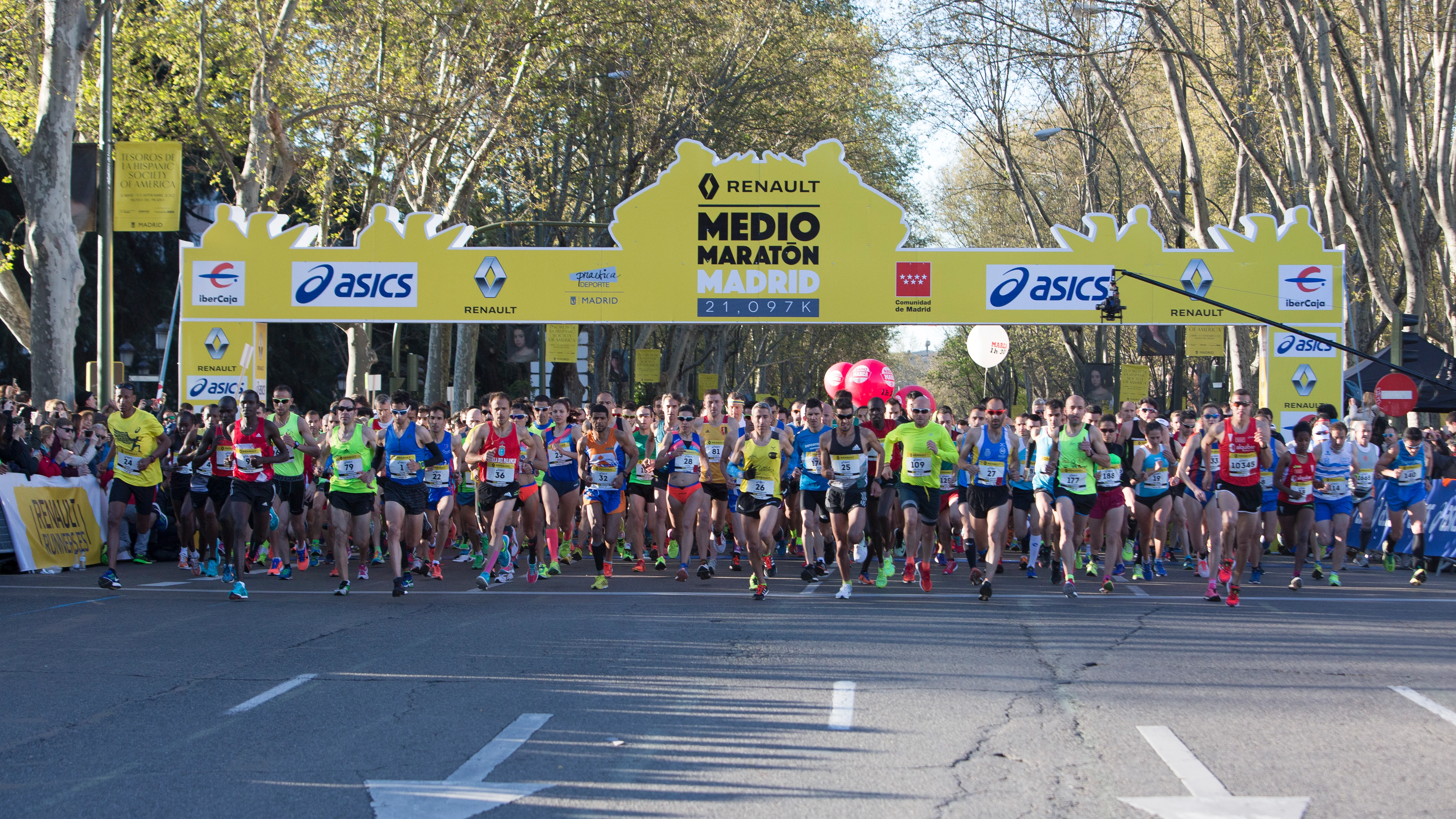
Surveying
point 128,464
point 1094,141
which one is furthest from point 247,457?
point 1094,141

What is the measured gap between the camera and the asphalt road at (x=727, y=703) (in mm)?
5586

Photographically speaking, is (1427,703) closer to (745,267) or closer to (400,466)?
(400,466)

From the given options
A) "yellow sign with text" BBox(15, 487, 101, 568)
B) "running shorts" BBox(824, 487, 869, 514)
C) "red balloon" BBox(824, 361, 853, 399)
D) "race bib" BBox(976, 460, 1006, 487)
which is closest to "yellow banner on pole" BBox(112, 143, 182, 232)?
"yellow sign with text" BBox(15, 487, 101, 568)

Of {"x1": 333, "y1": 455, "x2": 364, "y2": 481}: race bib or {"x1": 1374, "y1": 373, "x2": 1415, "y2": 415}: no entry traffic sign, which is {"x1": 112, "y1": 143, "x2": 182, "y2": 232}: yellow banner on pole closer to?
{"x1": 333, "y1": 455, "x2": 364, "y2": 481}: race bib

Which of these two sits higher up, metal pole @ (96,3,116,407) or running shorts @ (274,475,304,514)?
metal pole @ (96,3,116,407)

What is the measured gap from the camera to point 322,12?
22.4 m

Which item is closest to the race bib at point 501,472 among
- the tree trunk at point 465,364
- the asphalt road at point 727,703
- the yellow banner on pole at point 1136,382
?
the asphalt road at point 727,703

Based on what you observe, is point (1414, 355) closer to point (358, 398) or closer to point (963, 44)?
point (963, 44)

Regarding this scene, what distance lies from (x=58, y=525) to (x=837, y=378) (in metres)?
17.0

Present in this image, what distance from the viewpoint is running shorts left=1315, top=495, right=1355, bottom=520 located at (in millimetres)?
14305

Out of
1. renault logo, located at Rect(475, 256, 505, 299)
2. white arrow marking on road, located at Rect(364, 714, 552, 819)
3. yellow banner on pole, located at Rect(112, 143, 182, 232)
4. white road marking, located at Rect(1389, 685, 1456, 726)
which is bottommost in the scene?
white arrow marking on road, located at Rect(364, 714, 552, 819)

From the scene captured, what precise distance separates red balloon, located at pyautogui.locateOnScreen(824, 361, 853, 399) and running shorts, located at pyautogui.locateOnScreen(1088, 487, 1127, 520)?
1407cm

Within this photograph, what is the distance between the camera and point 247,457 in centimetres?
1228

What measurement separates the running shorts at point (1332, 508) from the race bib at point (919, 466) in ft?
15.3
